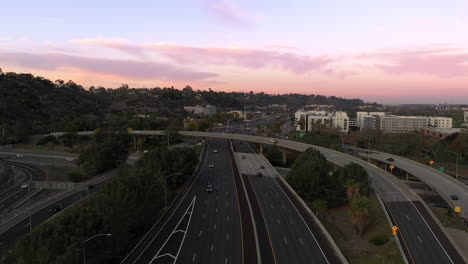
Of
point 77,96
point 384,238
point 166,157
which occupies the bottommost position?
point 384,238

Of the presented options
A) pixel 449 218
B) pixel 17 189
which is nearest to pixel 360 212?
pixel 449 218

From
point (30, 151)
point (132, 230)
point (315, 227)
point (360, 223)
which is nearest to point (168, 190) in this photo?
point (132, 230)

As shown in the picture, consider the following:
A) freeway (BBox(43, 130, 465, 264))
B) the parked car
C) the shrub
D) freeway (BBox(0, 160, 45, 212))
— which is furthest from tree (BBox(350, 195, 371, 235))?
freeway (BBox(0, 160, 45, 212))

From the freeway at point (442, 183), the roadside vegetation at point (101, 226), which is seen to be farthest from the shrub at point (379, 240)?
the roadside vegetation at point (101, 226)

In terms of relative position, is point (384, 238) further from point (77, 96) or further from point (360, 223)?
point (77, 96)

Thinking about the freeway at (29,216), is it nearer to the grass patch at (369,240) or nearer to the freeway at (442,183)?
the grass patch at (369,240)

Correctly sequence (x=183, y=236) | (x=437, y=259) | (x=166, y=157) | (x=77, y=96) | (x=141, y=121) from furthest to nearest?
(x=77, y=96) → (x=141, y=121) → (x=166, y=157) → (x=183, y=236) → (x=437, y=259)

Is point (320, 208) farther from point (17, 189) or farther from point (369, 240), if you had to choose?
point (17, 189)
